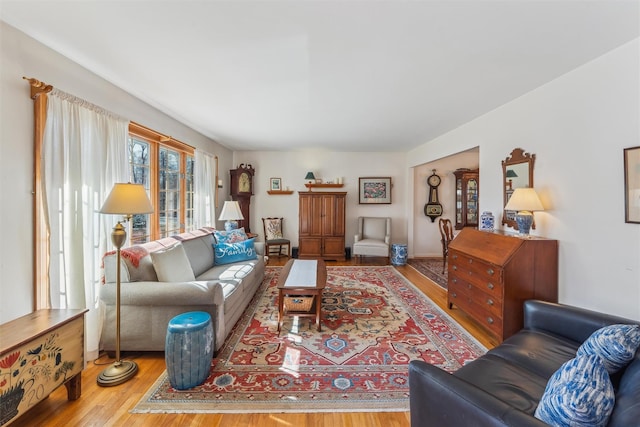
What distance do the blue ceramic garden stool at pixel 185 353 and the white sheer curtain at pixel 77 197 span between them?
2.91 ft

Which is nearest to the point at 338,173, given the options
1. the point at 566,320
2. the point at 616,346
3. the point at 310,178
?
the point at 310,178

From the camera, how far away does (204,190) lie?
4434mm

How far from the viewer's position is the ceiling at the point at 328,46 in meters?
1.49

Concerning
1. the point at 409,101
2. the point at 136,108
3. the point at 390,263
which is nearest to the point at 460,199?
Result: the point at 390,263

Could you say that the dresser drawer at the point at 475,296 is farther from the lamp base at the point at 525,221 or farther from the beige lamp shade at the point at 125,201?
the beige lamp shade at the point at 125,201

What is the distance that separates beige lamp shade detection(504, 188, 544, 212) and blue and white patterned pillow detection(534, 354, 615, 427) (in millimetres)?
1728

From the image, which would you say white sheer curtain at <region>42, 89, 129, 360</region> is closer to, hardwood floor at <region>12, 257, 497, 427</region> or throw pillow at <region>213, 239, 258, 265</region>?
hardwood floor at <region>12, 257, 497, 427</region>

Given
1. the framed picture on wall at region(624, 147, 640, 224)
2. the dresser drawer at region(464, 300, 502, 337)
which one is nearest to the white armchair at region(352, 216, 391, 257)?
the dresser drawer at region(464, 300, 502, 337)

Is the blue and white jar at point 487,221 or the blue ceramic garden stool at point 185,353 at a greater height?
the blue and white jar at point 487,221

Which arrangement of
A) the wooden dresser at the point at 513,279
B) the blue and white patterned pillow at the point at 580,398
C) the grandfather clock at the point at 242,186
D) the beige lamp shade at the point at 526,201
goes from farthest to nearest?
1. the grandfather clock at the point at 242,186
2. the beige lamp shade at the point at 526,201
3. the wooden dresser at the point at 513,279
4. the blue and white patterned pillow at the point at 580,398

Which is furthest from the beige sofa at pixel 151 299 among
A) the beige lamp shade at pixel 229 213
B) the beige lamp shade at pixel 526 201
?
the beige lamp shade at pixel 526 201

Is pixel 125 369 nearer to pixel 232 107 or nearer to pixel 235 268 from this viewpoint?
pixel 235 268

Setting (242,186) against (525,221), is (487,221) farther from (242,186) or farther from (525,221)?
(242,186)

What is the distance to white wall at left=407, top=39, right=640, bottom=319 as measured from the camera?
71.4 inches
